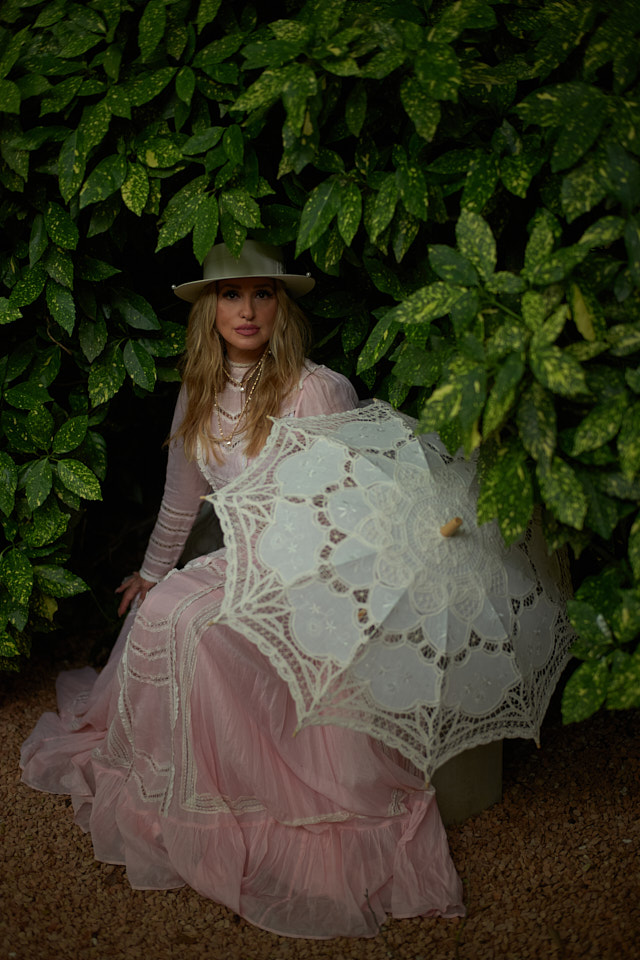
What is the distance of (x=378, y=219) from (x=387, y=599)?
3.07ft

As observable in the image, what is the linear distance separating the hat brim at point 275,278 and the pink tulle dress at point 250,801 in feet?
2.74

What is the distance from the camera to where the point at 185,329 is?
100 inches

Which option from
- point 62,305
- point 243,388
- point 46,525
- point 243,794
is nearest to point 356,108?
point 243,388

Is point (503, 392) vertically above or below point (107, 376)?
above

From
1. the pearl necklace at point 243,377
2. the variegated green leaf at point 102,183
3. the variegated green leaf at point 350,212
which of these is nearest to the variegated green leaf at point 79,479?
the pearl necklace at point 243,377

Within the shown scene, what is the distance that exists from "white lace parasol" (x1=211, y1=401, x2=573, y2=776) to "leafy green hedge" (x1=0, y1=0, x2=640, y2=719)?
0.13 metres

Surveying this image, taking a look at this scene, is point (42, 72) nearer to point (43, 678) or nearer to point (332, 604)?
point (332, 604)

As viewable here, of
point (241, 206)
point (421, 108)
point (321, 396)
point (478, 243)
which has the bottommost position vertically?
point (321, 396)

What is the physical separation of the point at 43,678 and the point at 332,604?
1.71 metres

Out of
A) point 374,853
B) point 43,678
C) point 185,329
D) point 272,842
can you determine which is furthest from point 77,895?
point 185,329

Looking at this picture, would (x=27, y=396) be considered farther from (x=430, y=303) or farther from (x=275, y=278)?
(x=430, y=303)

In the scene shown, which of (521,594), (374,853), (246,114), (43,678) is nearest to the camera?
(521,594)

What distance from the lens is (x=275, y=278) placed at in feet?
7.95

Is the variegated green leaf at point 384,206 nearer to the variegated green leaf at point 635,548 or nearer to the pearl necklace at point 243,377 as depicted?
the pearl necklace at point 243,377
